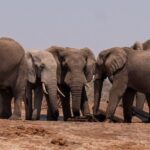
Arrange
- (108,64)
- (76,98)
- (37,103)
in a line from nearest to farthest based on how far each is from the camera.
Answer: (108,64)
(76,98)
(37,103)

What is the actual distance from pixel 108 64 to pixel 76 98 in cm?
123

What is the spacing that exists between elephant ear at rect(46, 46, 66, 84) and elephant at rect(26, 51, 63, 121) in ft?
1.32

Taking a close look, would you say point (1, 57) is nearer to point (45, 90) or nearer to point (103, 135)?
point (45, 90)

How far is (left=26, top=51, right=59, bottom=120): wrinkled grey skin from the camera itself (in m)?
14.8

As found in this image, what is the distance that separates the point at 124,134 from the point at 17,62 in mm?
3836

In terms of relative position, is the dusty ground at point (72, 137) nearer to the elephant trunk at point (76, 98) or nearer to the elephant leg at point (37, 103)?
the elephant trunk at point (76, 98)

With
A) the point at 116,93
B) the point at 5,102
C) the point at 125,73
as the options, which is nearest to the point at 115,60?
the point at 125,73

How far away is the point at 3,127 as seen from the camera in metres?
10.0

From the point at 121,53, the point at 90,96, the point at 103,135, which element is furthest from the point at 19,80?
the point at 90,96

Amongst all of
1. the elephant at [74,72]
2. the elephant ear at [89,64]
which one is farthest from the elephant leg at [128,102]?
the elephant ear at [89,64]

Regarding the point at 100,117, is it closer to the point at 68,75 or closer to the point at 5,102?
the point at 68,75

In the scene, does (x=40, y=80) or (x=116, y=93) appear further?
(x=40, y=80)

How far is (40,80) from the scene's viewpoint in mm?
15719

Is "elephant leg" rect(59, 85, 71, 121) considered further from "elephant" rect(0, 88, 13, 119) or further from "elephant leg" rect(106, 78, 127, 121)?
"elephant" rect(0, 88, 13, 119)
